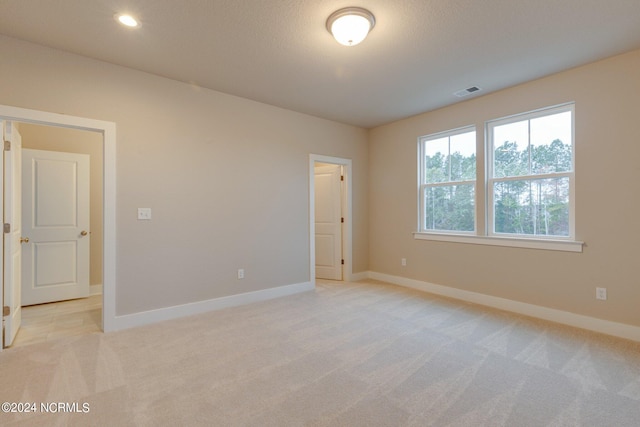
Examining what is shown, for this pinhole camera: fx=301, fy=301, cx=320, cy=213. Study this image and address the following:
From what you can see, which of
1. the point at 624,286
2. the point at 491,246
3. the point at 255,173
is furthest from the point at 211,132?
the point at 624,286

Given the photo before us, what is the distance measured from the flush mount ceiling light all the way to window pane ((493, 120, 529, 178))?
92.5 inches

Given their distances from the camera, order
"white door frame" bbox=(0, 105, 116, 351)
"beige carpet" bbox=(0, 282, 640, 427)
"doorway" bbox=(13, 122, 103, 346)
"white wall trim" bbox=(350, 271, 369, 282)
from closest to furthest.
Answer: "beige carpet" bbox=(0, 282, 640, 427) < "white door frame" bbox=(0, 105, 116, 351) < "doorway" bbox=(13, 122, 103, 346) < "white wall trim" bbox=(350, 271, 369, 282)

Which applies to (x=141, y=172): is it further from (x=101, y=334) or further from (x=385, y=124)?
(x=385, y=124)

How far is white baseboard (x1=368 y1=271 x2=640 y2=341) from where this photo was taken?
2805mm

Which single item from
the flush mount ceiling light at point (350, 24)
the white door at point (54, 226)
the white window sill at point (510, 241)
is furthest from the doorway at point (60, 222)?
the white window sill at point (510, 241)

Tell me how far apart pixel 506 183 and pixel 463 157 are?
26.7 inches

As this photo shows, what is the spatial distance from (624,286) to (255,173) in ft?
13.3

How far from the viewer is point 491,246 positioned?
374 cm

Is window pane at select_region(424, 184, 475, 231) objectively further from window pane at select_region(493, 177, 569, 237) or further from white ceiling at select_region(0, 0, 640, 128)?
white ceiling at select_region(0, 0, 640, 128)

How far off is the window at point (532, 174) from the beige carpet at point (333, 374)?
3.58 ft

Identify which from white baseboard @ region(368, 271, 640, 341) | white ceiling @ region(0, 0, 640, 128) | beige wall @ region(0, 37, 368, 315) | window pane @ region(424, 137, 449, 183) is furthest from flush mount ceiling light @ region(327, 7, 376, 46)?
white baseboard @ region(368, 271, 640, 341)

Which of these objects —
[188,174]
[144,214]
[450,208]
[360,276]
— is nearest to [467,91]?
[450,208]

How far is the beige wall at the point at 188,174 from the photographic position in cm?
280

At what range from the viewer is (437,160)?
14.6 feet
